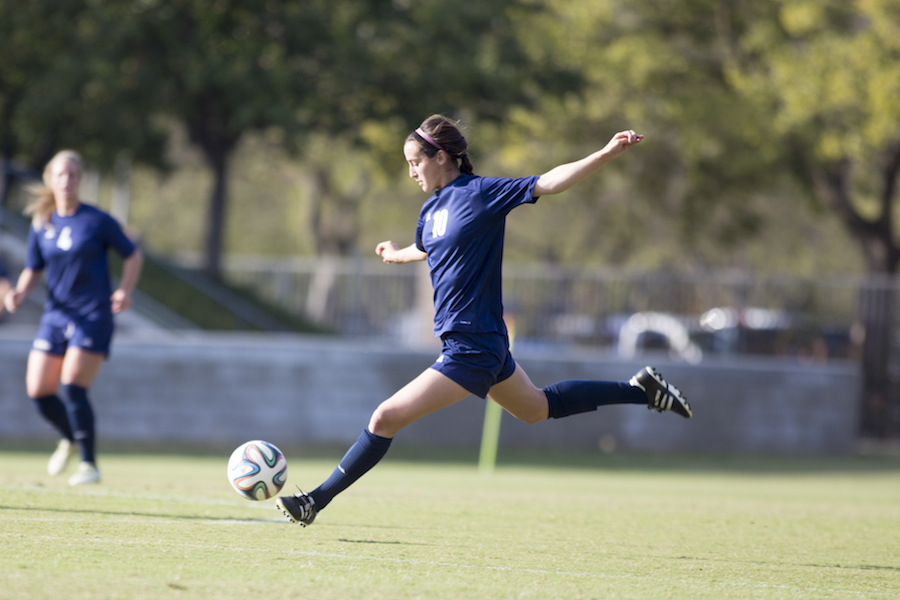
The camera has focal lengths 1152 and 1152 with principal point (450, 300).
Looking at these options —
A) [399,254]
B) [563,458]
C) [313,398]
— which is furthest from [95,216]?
[563,458]

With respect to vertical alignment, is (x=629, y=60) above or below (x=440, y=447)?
above

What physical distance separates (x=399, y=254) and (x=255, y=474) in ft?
4.71

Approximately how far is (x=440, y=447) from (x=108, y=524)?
10576 millimetres

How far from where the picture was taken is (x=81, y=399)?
8.45m

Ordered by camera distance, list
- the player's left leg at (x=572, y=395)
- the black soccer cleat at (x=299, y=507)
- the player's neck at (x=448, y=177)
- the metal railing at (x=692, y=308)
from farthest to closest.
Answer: the metal railing at (x=692, y=308)
the player's left leg at (x=572, y=395)
the player's neck at (x=448, y=177)
the black soccer cleat at (x=299, y=507)

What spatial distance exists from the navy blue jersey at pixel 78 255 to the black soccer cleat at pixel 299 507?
10.5ft

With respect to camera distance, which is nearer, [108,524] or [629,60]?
[108,524]

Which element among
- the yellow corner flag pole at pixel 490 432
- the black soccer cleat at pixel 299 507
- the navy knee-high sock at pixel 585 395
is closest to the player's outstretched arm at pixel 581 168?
the navy knee-high sock at pixel 585 395

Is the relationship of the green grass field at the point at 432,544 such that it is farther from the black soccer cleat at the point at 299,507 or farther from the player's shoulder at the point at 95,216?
the player's shoulder at the point at 95,216

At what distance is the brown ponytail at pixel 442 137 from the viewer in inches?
230

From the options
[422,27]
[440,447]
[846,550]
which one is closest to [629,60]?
[422,27]

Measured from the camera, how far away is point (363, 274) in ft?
71.8

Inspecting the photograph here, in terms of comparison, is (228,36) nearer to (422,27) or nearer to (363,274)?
(422,27)

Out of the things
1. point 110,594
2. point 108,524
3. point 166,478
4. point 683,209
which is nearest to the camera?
point 110,594
